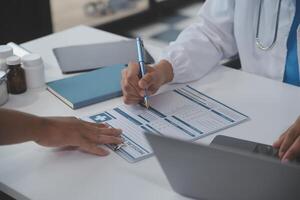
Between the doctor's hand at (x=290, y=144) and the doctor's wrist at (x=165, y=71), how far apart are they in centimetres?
44

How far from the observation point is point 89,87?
1395 millimetres

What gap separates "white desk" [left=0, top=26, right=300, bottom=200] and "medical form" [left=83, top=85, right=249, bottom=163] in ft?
0.09

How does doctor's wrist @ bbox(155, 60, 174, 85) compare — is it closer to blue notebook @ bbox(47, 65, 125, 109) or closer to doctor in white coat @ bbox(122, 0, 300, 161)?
doctor in white coat @ bbox(122, 0, 300, 161)

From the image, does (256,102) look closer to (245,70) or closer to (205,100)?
(205,100)

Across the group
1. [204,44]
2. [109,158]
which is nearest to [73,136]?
[109,158]

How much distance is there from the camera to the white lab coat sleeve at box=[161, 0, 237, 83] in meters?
1.49

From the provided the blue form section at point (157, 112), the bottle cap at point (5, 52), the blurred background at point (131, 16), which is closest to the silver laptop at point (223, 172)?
the blue form section at point (157, 112)

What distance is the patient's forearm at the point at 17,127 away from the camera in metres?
1.06

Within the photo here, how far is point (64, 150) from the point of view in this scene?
112 cm

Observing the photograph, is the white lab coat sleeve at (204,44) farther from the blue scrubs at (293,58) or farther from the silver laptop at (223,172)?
the silver laptop at (223,172)

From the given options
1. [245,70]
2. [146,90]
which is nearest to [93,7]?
[245,70]

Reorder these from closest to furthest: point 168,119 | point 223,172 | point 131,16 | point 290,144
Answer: point 223,172 < point 290,144 < point 168,119 < point 131,16

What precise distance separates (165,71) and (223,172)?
0.63 metres

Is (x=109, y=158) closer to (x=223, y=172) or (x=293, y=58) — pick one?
(x=223, y=172)
